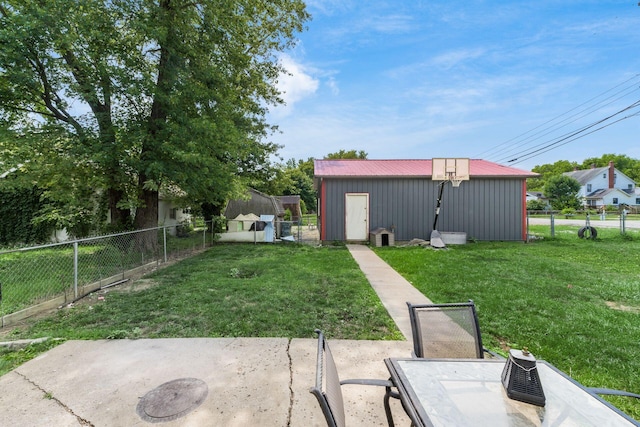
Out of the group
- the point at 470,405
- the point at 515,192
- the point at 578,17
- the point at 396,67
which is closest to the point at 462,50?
the point at 396,67

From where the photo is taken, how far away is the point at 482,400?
1.36 metres

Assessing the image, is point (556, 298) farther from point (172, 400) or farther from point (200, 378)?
point (172, 400)

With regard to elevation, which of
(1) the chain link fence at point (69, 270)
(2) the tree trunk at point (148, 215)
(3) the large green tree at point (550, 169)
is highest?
(3) the large green tree at point (550, 169)

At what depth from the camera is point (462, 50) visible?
11062mm

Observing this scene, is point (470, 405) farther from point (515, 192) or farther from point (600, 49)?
point (600, 49)

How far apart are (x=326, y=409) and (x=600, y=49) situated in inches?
735

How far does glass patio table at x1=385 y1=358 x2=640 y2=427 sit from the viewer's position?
3.91 ft

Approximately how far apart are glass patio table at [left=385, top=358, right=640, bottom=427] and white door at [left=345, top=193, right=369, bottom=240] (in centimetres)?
990

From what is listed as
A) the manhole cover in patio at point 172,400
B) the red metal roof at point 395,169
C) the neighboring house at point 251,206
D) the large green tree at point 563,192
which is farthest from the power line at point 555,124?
the manhole cover in patio at point 172,400

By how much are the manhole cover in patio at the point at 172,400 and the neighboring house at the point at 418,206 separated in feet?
30.3

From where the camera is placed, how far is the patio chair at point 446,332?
6.58ft

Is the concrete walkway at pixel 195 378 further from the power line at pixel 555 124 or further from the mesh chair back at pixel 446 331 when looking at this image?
the power line at pixel 555 124

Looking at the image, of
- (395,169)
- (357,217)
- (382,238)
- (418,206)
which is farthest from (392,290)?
(395,169)

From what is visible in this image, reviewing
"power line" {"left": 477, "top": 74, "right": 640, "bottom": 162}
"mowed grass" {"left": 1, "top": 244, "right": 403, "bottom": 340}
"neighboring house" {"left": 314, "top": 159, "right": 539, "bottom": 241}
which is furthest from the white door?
"power line" {"left": 477, "top": 74, "right": 640, "bottom": 162}
